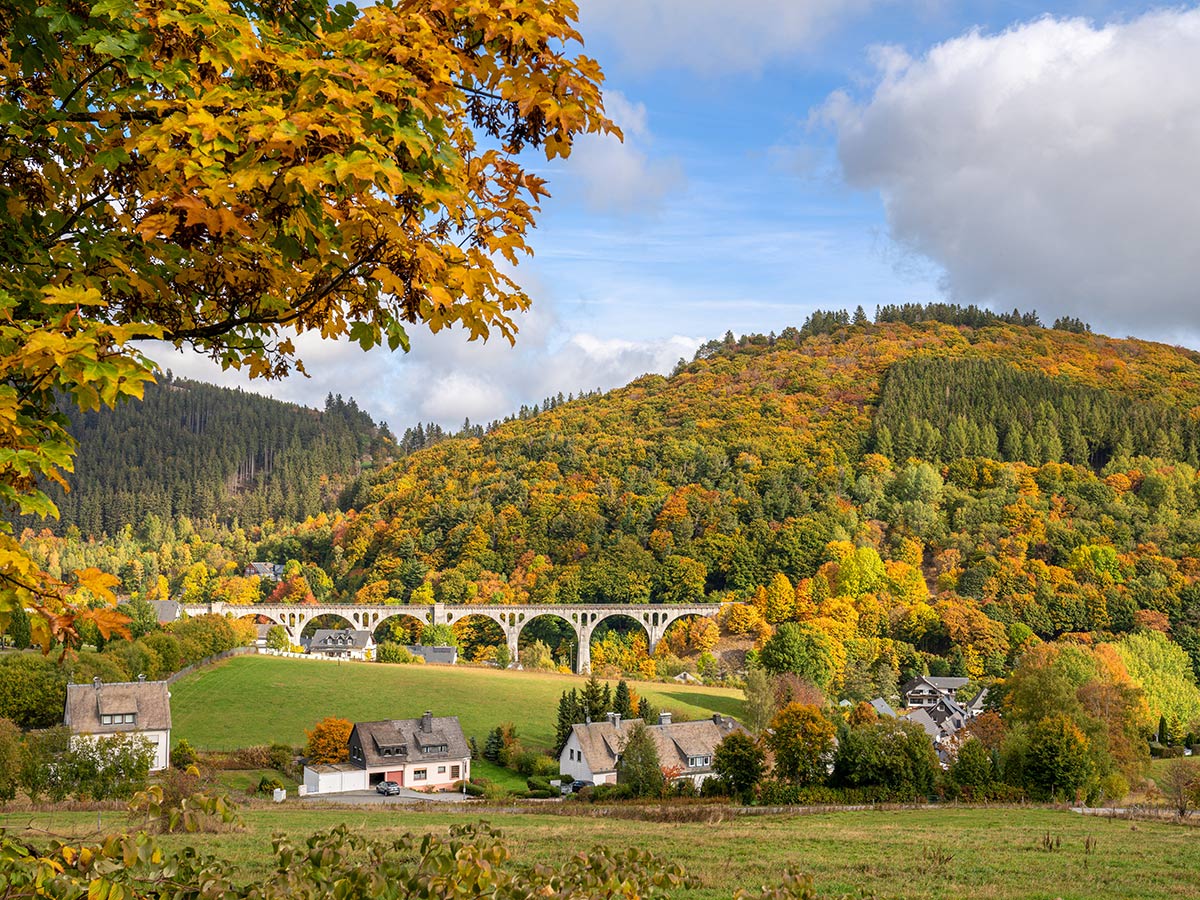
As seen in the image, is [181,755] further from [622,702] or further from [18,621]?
[18,621]

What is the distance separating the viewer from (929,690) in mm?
82312

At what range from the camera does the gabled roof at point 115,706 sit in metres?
46.4

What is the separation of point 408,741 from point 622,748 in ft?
38.3

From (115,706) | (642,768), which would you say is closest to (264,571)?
(115,706)

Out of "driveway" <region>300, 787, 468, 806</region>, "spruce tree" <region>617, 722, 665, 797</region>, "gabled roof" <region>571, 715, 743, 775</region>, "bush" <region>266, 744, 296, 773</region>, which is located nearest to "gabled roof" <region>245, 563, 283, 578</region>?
"bush" <region>266, 744, 296, 773</region>

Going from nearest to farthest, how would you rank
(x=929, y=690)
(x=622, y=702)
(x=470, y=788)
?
1. (x=470, y=788)
2. (x=622, y=702)
3. (x=929, y=690)

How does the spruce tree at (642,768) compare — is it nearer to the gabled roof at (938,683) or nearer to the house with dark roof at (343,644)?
the gabled roof at (938,683)

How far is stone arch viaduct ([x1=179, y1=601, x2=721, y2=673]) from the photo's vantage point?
362ft

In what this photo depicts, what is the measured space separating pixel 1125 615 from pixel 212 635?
281 feet

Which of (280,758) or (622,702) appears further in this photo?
(622,702)

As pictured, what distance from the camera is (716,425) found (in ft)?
540

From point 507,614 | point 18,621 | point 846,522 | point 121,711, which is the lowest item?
point 121,711

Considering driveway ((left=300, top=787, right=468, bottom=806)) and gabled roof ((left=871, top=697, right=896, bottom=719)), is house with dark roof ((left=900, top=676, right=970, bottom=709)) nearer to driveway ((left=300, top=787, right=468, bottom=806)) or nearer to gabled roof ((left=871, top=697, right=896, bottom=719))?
gabled roof ((left=871, top=697, right=896, bottom=719))

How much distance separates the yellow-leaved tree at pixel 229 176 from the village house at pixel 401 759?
47.1 m
